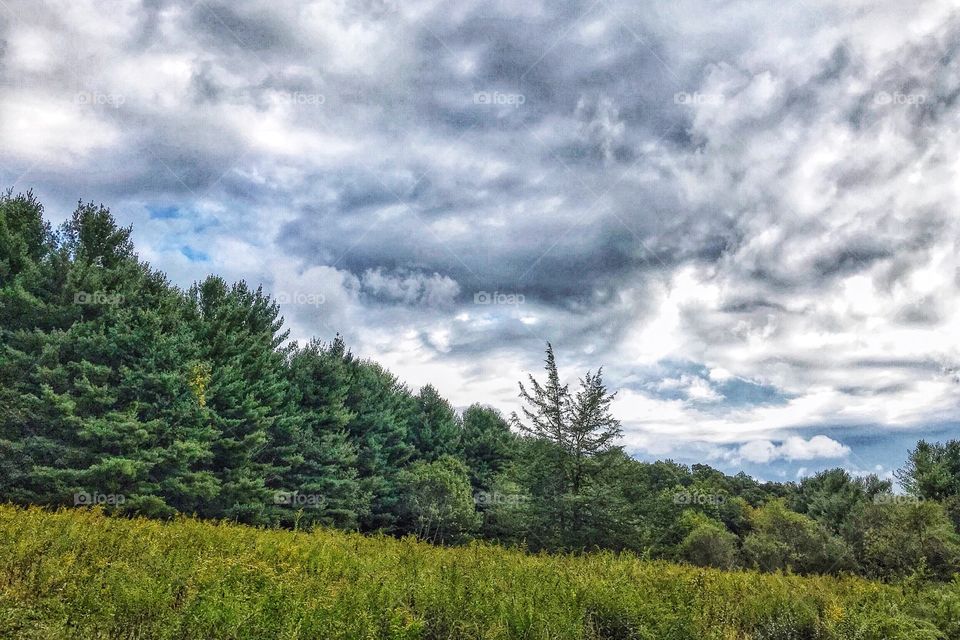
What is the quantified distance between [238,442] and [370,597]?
24.7 m

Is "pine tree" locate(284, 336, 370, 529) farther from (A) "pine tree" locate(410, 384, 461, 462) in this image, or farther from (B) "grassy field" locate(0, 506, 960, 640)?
(B) "grassy field" locate(0, 506, 960, 640)

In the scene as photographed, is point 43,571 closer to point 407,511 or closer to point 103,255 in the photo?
point 103,255

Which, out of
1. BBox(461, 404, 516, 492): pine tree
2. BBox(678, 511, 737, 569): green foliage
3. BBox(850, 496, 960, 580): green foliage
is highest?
BBox(461, 404, 516, 492): pine tree

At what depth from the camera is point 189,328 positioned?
28.4m

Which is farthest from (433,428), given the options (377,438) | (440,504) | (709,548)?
(709,548)

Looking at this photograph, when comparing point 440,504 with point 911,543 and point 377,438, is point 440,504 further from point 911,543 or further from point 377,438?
point 911,543

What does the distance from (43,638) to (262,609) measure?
72.4 inches

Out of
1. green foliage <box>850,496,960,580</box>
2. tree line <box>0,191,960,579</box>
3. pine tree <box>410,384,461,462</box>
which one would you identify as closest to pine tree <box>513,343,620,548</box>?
tree line <box>0,191,960,579</box>

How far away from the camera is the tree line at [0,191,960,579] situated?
887 inches

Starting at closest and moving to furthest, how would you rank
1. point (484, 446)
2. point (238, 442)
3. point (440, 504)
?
point (238, 442) < point (440, 504) < point (484, 446)

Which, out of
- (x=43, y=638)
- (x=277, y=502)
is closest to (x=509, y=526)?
(x=277, y=502)

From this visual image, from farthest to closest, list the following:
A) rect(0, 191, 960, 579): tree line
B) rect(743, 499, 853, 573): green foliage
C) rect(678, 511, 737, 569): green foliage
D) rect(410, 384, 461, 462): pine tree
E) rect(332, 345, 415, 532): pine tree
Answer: rect(410, 384, 461, 462): pine tree, rect(332, 345, 415, 532): pine tree, rect(678, 511, 737, 569): green foliage, rect(743, 499, 853, 573): green foliage, rect(0, 191, 960, 579): tree line

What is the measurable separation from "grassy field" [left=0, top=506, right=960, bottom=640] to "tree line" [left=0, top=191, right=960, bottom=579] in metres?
8.22

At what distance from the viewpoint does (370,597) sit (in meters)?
6.20
